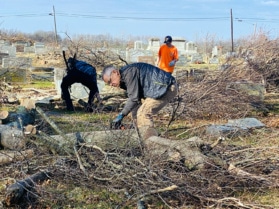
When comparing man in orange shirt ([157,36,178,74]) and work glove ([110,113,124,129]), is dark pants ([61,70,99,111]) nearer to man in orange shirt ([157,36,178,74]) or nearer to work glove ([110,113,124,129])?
man in orange shirt ([157,36,178,74])

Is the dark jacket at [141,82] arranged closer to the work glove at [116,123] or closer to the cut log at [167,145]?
the work glove at [116,123]

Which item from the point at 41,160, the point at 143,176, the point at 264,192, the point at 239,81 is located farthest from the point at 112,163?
the point at 239,81

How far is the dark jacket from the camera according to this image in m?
6.14

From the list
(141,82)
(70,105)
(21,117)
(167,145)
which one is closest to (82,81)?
(70,105)

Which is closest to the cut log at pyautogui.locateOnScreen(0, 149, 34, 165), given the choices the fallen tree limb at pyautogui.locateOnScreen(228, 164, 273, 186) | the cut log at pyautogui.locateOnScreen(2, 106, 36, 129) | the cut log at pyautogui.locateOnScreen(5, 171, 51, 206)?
the cut log at pyautogui.locateOnScreen(5, 171, 51, 206)

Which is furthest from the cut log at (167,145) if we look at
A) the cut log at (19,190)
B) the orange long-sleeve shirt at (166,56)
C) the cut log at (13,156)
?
the orange long-sleeve shirt at (166,56)

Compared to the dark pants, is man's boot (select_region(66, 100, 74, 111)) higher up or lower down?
lower down

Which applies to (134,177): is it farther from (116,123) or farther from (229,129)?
(229,129)

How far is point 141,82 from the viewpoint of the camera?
6.23 metres

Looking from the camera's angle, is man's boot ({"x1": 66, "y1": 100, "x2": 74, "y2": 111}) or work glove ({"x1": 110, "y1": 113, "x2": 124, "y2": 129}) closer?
work glove ({"x1": 110, "y1": 113, "x2": 124, "y2": 129})

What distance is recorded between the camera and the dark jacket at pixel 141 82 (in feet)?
20.2

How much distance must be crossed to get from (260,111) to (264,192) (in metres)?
6.16

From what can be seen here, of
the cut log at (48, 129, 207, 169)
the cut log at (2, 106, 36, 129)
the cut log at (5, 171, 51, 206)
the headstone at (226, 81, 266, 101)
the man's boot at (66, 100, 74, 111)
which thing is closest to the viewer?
the cut log at (5, 171, 51, 206)

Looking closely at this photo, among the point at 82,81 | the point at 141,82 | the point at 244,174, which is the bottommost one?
the point at 244,174
